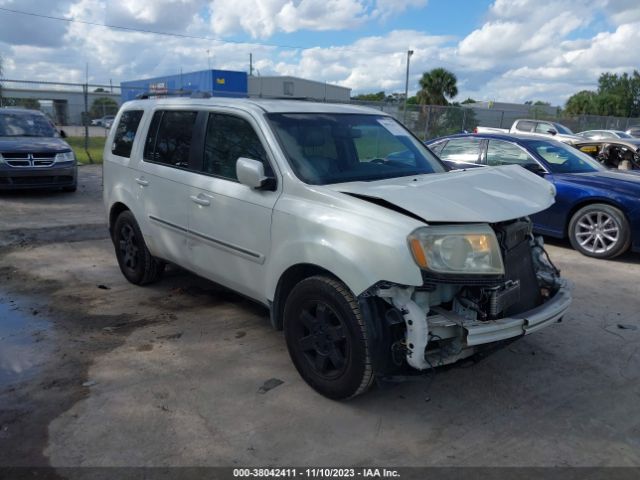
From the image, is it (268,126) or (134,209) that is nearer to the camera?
(268,126)

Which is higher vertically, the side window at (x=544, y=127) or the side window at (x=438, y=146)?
the side window at (x=544, y=127)

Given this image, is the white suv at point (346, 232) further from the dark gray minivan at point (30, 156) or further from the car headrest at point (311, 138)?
the dark gray minivan at point (30, 156)

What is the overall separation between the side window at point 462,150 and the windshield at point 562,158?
2.61ft

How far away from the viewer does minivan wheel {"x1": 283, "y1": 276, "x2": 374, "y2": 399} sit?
324 cm

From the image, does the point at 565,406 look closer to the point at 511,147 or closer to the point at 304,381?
the point at 304,381

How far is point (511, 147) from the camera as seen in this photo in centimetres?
818

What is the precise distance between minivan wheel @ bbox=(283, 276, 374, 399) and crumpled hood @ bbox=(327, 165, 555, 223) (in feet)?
2.09

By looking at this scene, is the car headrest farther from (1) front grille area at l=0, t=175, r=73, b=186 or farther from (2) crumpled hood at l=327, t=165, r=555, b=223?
(1) front grille area at l=0, t=175, r=73, b=186

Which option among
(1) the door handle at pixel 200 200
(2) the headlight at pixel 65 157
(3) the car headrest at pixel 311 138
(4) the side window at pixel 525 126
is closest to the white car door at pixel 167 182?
(1) the door handle at pixel 200 200

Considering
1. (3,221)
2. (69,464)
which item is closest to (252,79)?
(3,221)

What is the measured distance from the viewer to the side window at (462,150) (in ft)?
28.1

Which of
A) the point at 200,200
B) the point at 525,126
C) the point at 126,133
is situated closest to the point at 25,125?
the point at 126,133

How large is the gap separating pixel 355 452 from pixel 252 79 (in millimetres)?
41920

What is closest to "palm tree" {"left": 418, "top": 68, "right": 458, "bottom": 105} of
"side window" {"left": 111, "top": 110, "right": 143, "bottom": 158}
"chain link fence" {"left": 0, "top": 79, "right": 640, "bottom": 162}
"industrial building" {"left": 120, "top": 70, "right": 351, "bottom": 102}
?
"industrial building" {"left": 120, "top": 70, "right": 351, "bottom": 102}
